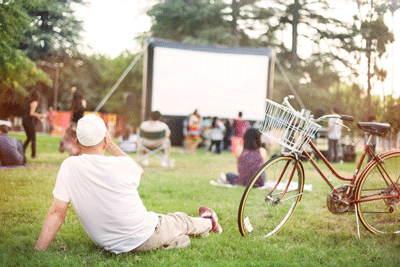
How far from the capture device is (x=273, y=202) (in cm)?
298

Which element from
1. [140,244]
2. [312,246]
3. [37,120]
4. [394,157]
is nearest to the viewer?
[140,244]

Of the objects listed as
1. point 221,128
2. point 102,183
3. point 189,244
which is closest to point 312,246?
point 189,244

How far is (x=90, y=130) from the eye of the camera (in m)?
2.17

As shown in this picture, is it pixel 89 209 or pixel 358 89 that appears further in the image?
pixel 358 89

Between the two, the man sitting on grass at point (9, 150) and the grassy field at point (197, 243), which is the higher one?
the man sitting on grass at point (9, 150)

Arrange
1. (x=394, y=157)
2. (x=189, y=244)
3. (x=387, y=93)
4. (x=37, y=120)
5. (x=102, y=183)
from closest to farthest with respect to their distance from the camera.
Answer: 1. (x=102, y=183)
2. (x=189, y=244)
3. (x=394, y=157)
4. (x=37, y=120)
5. (x=387, y=93)

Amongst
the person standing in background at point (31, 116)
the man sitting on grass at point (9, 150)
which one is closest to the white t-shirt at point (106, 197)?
the man sitting on grass at point (9, 150)

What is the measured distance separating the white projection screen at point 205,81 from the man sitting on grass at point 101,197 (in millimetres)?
8913

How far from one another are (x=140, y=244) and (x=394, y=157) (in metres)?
2.33

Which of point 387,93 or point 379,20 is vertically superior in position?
point 379,20

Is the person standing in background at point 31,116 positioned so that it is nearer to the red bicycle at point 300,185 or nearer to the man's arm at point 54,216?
the man's arm at point 54,216

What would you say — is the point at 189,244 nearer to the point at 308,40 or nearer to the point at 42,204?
the point at 42,204

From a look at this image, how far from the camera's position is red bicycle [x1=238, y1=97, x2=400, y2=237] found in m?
2.82

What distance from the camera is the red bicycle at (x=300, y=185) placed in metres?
2.82
